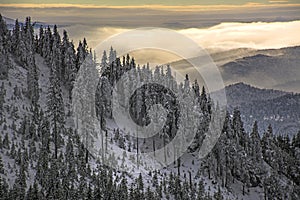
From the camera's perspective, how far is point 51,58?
4395 inches

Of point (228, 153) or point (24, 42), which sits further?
point (24, 42)

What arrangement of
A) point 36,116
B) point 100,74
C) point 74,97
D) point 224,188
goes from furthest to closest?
1. point 100,74
2. point 224,188
3. point 74,97
4. point 36,116

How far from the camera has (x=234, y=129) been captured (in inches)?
4323

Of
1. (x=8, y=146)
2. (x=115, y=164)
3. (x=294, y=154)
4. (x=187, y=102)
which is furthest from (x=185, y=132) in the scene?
(x=8, y=146)

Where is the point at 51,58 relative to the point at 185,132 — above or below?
above

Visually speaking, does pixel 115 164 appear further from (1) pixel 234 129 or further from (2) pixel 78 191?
(1) pixel 234 129

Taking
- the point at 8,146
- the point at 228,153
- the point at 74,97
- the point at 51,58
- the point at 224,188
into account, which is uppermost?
the point at 51,58

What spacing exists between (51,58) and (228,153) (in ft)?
153

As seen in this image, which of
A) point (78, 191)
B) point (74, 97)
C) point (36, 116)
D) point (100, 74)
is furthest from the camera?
point (100, 74)

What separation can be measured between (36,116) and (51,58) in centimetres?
3007

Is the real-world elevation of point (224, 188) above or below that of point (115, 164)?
below

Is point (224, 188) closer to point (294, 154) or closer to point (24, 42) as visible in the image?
point (294, 154)

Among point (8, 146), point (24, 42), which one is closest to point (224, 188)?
point (8, 146)

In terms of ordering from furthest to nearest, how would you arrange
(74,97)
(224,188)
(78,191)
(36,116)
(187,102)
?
1. (187,102)
2. (224,188)
3. (74,97)
4. (36,116)
5. (78,191)
